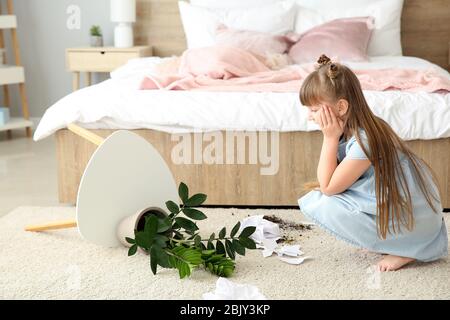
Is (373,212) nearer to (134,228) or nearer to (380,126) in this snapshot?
(380,126)

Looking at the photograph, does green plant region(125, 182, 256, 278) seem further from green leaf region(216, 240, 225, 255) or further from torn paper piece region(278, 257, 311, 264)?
torn paper piece region(278, 257, 311, 264)

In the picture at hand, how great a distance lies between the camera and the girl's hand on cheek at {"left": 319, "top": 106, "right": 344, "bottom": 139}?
223 centimetres

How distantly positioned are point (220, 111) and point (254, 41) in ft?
4.43

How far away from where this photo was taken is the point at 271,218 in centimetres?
279

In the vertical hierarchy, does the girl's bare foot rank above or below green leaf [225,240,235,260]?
below

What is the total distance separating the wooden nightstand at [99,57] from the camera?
186 inches

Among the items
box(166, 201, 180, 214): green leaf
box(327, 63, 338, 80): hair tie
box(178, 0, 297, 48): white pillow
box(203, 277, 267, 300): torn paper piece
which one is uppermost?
box(178, 0, 297, 48): white pillow

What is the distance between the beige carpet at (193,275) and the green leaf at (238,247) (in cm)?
7

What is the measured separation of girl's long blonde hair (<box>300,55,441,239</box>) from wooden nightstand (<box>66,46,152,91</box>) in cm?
267

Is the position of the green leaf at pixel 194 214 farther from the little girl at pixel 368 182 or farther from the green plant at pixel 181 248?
the little girl at pixel 368 182

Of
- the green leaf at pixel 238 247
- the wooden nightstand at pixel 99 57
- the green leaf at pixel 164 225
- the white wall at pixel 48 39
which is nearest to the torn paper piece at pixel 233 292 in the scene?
the green leaf at pixel 238 247

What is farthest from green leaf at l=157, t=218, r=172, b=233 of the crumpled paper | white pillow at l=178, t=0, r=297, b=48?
white pillow at l=178, t=0, r=297, b=48

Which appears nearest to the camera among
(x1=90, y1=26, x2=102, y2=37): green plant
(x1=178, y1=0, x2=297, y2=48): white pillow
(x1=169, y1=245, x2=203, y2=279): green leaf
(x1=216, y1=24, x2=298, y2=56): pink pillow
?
(x1=169, y1=245, x2=203, y2=279): green leaf

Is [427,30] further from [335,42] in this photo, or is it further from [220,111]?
[220,111]
